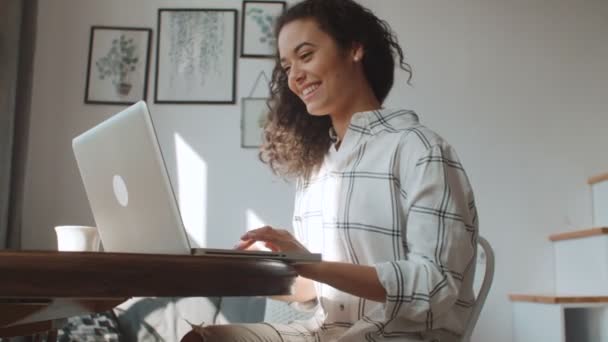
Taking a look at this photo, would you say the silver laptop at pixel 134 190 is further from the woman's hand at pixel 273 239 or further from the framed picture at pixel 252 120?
the framed picture at pixel 252 120

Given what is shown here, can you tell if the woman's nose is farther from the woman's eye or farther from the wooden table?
the wooden table

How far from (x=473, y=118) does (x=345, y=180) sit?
197 cm

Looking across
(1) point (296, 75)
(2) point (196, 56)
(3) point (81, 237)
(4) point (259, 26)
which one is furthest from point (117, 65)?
(3) point (81, 237)

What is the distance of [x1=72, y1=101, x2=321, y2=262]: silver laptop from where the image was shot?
889 mm

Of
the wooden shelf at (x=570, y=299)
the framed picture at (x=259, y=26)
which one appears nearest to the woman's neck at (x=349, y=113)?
the wooden shelf at (x=570, y=299)

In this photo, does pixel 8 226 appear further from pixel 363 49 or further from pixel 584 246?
pixel 584 246

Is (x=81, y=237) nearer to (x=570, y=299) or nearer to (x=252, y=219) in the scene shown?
(x=252, y=219)

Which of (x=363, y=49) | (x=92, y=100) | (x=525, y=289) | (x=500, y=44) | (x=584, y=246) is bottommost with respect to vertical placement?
(x=525, y=289)

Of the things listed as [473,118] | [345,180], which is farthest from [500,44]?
[345,180]

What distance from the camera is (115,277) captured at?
2.22ft

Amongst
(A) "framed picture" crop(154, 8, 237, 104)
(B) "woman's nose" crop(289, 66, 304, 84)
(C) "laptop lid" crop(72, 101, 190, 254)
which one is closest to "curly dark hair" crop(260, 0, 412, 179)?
(B) "woman's nose" crop(289, 66, 304, 84)

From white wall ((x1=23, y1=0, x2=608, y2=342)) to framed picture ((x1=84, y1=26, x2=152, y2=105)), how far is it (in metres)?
0.05

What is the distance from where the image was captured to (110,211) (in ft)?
3.48

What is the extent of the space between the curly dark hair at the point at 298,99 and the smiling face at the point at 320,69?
26mm
